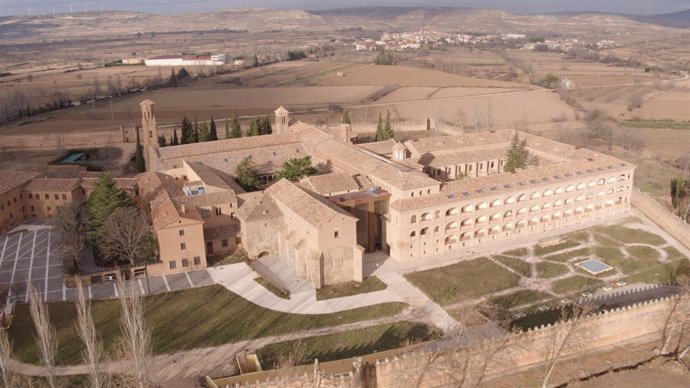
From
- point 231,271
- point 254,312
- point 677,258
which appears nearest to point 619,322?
point 677,258

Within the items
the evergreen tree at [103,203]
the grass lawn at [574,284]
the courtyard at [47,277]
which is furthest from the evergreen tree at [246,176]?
→ the grass lawn at [574,284]

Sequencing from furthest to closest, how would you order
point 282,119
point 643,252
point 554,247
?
1. point 282,119
2. point 554,247
3. point 643,252

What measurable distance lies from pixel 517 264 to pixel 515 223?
5.83 m

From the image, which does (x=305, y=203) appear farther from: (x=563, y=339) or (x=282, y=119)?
(x=282, y=119)

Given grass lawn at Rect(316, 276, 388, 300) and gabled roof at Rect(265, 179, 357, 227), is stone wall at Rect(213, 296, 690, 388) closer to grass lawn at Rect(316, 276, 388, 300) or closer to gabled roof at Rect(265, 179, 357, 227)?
grass lawn at Rect(316, 276, 388, 300)

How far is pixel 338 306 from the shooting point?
38.6 m

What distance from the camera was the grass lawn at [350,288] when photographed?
1575 inches

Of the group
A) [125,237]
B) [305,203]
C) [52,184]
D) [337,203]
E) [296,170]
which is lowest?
[125,237]

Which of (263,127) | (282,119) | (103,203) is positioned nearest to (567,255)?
(103,203)

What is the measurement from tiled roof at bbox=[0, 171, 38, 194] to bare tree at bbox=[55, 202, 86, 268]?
9524 mm

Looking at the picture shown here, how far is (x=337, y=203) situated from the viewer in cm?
4434

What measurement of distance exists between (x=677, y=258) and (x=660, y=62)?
127 metres

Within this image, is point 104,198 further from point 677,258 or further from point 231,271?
point 677,258

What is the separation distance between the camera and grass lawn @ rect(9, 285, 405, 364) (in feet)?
Result: 112
